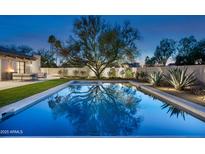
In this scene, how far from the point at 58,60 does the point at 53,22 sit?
6.65m

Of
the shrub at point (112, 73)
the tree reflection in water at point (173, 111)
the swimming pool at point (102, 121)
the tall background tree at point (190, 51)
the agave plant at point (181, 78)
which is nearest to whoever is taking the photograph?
the swimming pool at point (102, 121)

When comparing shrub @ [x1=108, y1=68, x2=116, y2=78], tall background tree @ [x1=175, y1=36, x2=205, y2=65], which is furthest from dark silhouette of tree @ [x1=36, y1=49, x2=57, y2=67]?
tall background tree @ [x1=175, y1=36, x2=205, y2=65]

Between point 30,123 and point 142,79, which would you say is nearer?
point 30,123

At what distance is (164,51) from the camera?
35.5ft

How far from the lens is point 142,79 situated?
16.8 m

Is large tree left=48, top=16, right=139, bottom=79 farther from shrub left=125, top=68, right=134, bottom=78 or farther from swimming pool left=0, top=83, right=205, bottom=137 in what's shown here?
swimming pool left=0, top=83, right=205, bottom=137

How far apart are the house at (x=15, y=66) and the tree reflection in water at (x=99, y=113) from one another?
6341 mm

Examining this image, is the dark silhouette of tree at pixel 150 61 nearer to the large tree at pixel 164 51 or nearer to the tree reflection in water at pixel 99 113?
the large tree at pixel 164 51

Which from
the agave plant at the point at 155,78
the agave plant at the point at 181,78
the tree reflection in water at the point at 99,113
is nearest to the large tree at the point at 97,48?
the agave plant at the point at 155,78

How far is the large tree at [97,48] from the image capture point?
43.8ft

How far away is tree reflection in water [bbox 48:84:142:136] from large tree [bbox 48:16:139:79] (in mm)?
3147

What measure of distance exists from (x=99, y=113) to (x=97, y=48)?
6.40 meters

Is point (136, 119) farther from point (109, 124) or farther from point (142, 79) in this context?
point (142, 79)
